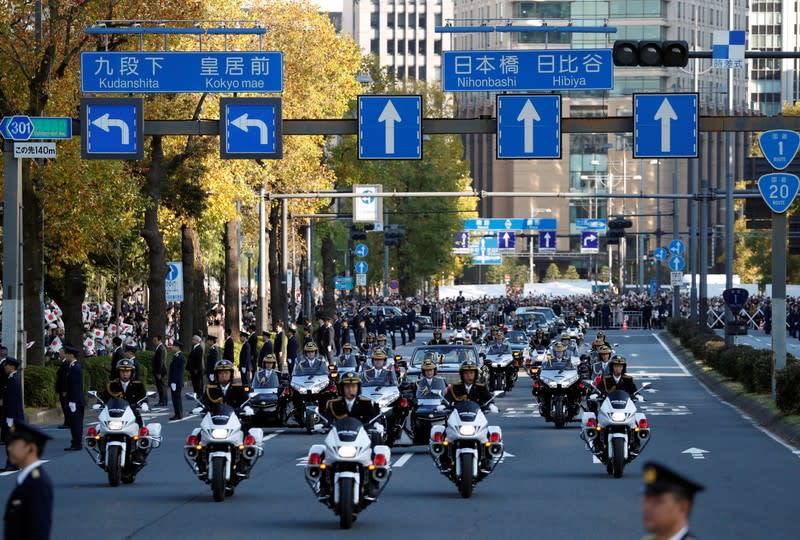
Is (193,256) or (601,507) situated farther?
(193,256)

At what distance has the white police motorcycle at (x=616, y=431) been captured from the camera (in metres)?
22.1

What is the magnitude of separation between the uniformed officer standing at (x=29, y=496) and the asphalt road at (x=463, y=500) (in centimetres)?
677

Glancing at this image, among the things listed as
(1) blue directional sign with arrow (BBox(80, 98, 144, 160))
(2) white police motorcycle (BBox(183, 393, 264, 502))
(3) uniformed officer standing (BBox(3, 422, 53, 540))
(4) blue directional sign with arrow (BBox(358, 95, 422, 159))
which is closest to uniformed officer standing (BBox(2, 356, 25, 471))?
(2) white police motorcycle (BBox(183, 393, 264, 502))

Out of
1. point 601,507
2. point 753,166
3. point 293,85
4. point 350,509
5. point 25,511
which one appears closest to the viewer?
point 25,511

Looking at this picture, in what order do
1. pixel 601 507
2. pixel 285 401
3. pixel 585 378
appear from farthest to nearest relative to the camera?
pixel 585 378
pixel 285 401
pixel 601 507

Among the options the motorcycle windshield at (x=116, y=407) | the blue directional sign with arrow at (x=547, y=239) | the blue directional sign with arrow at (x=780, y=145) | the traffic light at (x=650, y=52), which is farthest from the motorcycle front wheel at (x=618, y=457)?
the blue directional sign with arrow at (x=547, y=239)

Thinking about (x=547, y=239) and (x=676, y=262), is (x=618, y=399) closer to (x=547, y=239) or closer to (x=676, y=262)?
(x=676, y=262)

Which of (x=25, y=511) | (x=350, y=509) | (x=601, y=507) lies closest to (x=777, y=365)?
(x=601, y=507)

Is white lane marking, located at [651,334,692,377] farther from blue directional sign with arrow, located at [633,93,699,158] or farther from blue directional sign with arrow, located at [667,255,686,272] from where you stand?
blue directional sign with arrow, located at [633,93,699,158]

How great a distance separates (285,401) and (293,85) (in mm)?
26579

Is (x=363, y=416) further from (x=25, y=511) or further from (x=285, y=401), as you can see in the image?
(x=285, y=401)

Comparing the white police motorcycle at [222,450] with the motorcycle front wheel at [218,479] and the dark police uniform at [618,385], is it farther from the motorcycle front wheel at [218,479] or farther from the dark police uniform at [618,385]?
the dark police uniform at [618,385]

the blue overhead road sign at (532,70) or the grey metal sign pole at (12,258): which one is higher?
the blue overhead road sign at (532,70)

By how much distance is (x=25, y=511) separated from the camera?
942 centimetres
